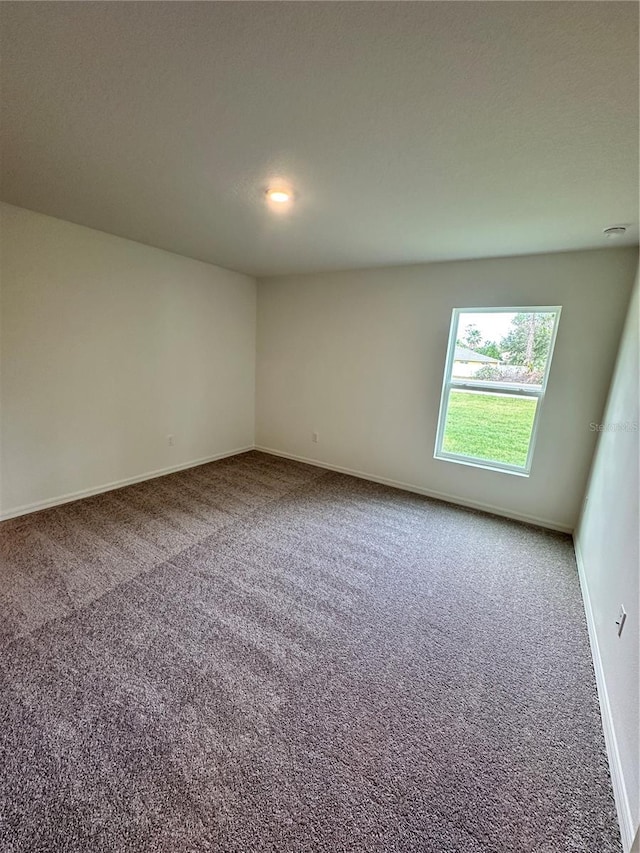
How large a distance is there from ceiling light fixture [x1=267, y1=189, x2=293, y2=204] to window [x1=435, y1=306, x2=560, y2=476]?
194 cm

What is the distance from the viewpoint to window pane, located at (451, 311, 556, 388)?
3010 millimetres

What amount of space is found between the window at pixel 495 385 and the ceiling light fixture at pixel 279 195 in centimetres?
194

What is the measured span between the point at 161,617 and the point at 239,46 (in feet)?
8.01

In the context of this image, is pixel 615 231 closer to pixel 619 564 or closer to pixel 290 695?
pixel 619 564

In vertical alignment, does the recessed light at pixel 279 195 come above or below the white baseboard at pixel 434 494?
above

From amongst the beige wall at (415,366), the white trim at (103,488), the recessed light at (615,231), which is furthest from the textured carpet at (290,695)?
the recessed light at (615,231)

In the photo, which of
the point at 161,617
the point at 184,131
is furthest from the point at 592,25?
the point at 161,617

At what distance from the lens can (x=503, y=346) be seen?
3.19 m

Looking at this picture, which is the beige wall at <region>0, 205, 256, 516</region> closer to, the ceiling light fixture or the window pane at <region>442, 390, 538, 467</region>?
the ceiling light fixture

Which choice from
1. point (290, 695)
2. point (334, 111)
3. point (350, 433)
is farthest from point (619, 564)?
point (350, 433)

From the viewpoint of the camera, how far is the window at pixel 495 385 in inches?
119

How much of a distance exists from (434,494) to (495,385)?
4.11 feet

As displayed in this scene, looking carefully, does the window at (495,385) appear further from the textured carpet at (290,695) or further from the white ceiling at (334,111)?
the textured carpet at (290,695)

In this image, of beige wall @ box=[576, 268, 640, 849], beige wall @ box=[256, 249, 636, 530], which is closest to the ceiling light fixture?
beige wall @ box=[256, 249, 636, 530]
